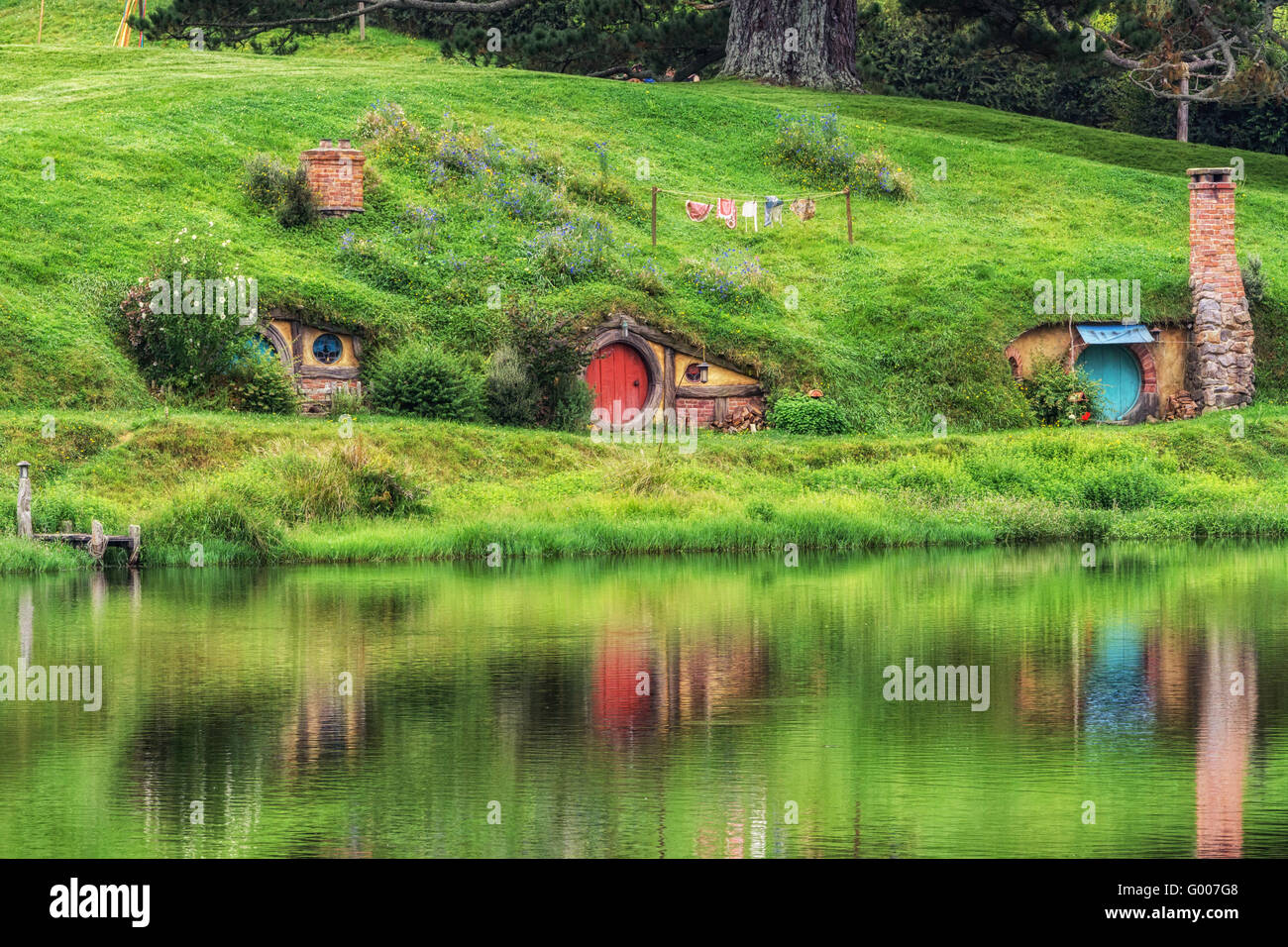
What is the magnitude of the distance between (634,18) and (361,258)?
21651mm

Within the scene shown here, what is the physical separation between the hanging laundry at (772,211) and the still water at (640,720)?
80.1 ft

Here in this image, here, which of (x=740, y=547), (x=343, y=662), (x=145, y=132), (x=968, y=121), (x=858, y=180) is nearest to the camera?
(x=343, y=662)

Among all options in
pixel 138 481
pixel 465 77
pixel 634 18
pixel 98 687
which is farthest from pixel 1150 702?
pixel 634 18

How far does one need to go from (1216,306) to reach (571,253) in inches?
625

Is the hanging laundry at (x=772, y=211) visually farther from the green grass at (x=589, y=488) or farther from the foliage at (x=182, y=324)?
the foliage at (x=182, y=324)

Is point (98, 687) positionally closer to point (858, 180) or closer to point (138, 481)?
point (138, 481)

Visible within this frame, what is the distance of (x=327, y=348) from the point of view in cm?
4103

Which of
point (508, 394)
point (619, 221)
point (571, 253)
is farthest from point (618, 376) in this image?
point (619, 221)

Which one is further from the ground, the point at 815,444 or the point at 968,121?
the point at 968,121

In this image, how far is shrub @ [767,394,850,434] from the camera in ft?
137

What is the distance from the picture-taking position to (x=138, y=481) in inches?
1291

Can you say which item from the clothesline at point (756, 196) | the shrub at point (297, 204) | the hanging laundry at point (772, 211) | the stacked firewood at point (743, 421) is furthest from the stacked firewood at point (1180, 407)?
the shrub at point (297, 204)

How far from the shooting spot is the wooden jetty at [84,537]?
94.9 ft

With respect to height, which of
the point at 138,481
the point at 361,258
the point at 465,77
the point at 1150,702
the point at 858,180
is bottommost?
the point at 1150,702
